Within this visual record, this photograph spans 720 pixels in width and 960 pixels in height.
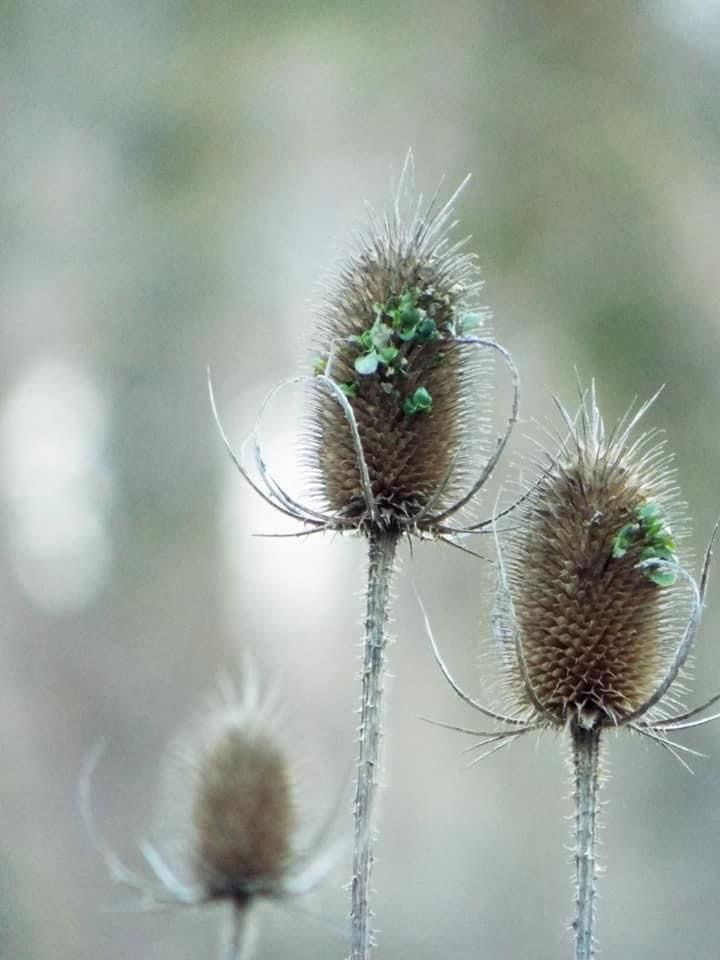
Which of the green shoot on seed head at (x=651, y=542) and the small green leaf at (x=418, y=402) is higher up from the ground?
the small green leaf at (x=418, y=402)

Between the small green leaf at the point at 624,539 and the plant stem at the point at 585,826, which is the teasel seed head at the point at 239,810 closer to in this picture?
the plant stem at the point at 585,826

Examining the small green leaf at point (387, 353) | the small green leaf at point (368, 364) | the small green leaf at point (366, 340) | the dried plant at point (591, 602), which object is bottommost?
the dried plant at point (591, 602)

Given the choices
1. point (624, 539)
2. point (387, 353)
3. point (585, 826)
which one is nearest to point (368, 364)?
point (387, 353)

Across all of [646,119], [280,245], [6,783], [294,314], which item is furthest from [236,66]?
[6,783]

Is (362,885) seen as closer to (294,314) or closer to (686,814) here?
(686,814)

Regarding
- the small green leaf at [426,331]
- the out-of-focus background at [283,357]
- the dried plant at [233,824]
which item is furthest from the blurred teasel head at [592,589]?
the out-of-focus background at [283,357]

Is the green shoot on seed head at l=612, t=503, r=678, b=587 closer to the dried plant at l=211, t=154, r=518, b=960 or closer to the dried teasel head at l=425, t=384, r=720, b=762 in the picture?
the dried teasel head at l=425, t=384, r=720, b=762

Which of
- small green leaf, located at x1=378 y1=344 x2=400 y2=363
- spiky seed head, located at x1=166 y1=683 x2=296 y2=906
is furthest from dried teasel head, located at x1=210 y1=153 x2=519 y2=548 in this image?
spiky seed head, located at x1=166 y1=683 x2=296 y2=906
